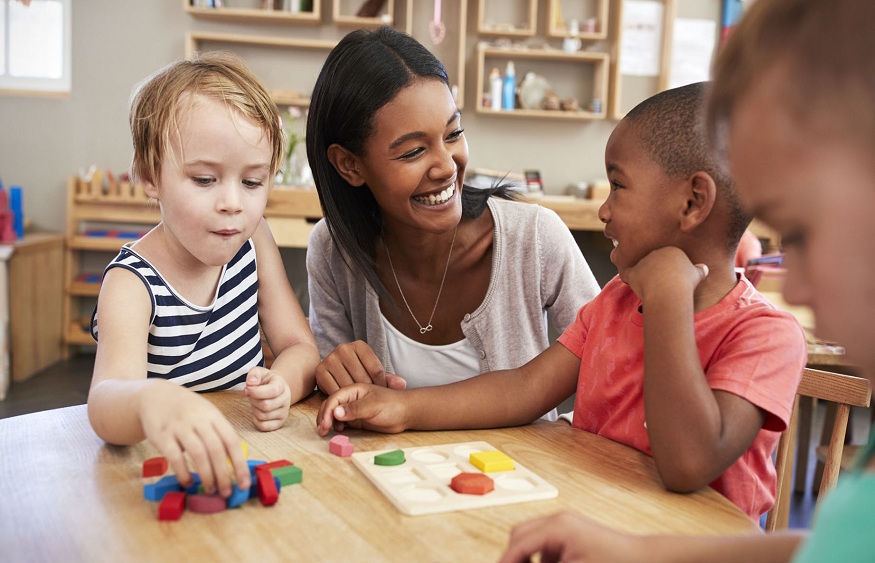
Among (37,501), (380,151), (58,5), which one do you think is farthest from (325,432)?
(58,5)

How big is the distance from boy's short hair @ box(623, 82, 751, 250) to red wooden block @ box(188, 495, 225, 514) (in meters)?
0.69

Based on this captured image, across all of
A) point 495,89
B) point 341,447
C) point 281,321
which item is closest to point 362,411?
point 341,447

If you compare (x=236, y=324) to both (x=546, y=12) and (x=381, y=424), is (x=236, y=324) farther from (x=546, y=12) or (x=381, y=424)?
(x=546, y=12)

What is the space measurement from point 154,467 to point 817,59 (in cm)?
72

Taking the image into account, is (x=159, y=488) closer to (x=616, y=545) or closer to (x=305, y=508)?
(x=305, y=508)

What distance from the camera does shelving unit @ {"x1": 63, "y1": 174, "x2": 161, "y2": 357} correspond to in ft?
14.2

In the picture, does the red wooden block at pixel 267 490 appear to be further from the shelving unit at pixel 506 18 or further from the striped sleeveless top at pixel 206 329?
the shelving unit at pixel 506 18

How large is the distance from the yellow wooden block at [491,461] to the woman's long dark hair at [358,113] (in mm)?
761

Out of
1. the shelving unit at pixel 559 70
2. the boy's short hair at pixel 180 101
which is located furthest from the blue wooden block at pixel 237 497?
the shelving unit at pixel 559 70

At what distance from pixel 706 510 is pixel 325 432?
47 centimetres

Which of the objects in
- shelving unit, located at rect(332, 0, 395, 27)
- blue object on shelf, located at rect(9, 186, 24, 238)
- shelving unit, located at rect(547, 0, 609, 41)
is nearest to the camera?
blue object on shelf, located at rect(9, 186, 24, 238)

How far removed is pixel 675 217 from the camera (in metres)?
1.06

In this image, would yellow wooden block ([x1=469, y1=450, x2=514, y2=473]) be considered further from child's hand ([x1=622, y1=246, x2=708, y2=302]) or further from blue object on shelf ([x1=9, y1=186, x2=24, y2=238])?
blue object on shelf ([x1=9, y1=186, x2=24, y2=238])

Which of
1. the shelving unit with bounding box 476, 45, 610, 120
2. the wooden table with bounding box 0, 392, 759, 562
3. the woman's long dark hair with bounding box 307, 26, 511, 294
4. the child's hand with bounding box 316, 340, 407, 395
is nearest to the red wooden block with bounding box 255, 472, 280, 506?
the wooden table with bounding box 0, 392, 759, 562
